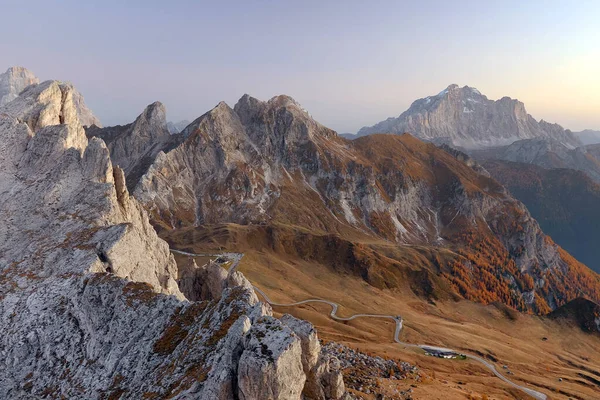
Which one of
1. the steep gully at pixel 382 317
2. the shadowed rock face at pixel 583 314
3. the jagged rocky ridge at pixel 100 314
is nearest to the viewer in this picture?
the jagged rocky ridge at pixel 100 314

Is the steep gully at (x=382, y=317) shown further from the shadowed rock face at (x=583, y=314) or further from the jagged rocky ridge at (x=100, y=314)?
the shadowed rock face at (x=583, y=314)

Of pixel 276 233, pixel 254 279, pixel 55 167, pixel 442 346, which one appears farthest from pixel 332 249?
pixel 55 167

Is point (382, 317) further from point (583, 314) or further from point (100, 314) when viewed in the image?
point (100, 314)

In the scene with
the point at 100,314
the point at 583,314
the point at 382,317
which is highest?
the point at 100,314

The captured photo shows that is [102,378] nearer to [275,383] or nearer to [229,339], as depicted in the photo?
[229,339]

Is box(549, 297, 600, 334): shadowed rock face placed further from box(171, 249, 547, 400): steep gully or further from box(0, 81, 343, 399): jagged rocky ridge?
box(0, 81, 343, 399): jagged rocky ridge

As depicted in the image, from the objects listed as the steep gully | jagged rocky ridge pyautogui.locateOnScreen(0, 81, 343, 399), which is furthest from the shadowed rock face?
jagged rocky ridge pyautogui.locateOnScreen(0, 81, 343, 399)

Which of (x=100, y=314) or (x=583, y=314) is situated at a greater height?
(x=100, y=314)

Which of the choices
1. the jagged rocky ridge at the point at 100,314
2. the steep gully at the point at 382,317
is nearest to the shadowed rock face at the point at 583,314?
the steep gully at the point at 382,317

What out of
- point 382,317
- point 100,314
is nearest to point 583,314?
point 382,317

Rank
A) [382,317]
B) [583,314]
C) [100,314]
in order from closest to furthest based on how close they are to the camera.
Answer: [100,314] < [382,317] < [583,314]
